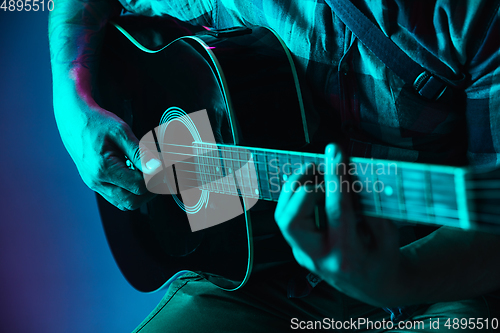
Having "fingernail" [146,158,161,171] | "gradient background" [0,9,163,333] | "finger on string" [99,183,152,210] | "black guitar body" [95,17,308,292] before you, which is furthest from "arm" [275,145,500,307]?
"gradient background" [0,9,163,333]

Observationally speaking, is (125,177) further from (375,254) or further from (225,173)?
(375,254)

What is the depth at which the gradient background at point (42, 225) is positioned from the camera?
4.28 feet

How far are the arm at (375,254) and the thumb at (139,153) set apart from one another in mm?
386

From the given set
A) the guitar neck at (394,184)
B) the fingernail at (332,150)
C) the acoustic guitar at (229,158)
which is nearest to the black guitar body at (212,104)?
the acoustic guitar at (229,158)

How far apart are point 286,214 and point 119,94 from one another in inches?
28.3

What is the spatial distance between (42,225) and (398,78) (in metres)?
1.38

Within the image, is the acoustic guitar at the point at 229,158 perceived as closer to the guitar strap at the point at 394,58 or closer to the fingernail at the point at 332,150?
the fingernail at the point at 332,150

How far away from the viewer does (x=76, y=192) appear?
1401 millimetres

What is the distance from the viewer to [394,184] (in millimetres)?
421

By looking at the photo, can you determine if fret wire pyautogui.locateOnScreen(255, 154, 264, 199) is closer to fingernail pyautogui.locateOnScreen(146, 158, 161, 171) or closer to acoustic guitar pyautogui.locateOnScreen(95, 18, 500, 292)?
acoustic guitar pyautogui.locateOnScreen(95, 18, 500, 292)

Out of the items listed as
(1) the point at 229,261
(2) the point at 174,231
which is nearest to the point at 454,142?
(1) the point at 229,261

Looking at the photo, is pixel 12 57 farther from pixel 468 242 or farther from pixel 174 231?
pixel 468 242

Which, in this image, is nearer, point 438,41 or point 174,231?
point 438,41

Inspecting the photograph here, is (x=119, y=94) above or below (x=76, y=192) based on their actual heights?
above
